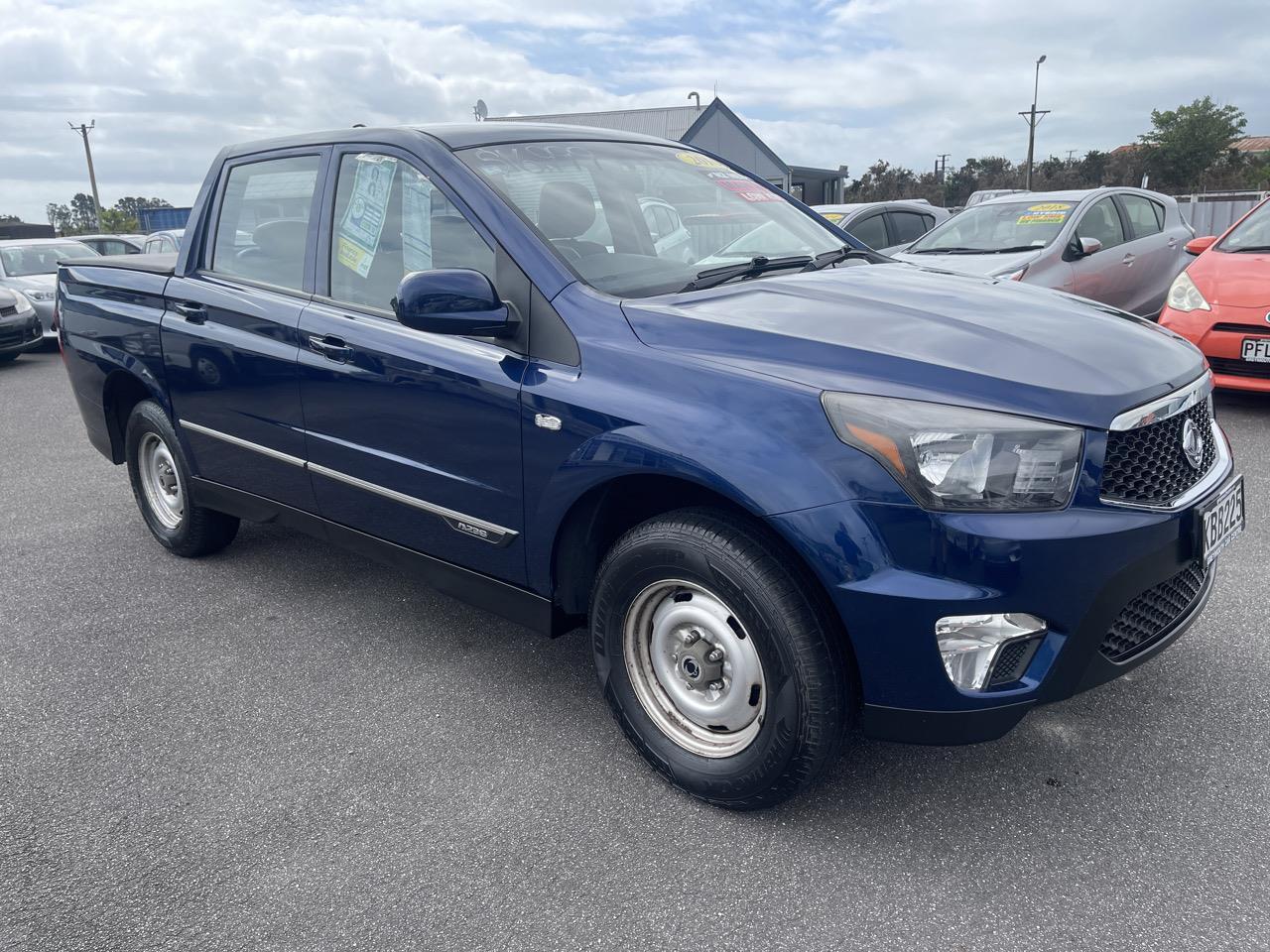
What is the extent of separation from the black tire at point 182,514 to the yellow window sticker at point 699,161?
2.44 m

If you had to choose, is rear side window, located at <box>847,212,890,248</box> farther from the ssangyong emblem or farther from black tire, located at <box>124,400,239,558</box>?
the ssangyong emblem

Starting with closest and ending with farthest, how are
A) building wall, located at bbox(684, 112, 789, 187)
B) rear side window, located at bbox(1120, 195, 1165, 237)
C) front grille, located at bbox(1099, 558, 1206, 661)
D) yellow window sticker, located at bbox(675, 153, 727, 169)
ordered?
front grille, located at bbox(1099, 558, 1206, 661) < yellow window sticker, located at bbox(675, 153, 727, 169) < rear side window, located at bbox(1120, 195, 1165, 237) < building wall, located at bbox(684, 112, 789, 187)

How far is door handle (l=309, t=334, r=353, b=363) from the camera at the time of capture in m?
3.17

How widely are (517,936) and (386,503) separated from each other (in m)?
1.50

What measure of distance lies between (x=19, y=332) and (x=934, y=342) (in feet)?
41.1

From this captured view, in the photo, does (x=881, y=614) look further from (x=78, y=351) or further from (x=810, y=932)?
(x=78, y=351)

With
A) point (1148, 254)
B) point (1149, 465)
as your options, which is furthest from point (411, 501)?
point (1148, 254)

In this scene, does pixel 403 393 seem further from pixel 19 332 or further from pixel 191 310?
pixel 19 332

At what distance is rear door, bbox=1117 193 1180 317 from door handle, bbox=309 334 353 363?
777cm

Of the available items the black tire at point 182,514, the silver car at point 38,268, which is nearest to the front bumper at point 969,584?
the black tire at point 182,514

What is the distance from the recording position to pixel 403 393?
2990mm

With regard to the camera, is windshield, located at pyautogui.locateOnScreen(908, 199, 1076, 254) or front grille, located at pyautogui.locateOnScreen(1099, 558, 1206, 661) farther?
windshield, located at pyautogui.locateOnScreen(908, 199, 1076, 254)

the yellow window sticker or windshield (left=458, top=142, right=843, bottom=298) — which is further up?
the yellow window sticker

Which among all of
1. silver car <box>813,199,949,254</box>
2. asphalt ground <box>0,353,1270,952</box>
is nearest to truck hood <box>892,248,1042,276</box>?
silver car <box>813,199,949,254</box>
